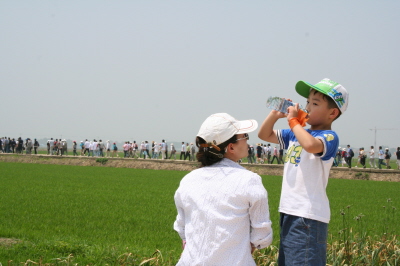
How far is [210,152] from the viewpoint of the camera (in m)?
2.76

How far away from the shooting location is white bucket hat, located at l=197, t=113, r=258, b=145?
2754 millimetres

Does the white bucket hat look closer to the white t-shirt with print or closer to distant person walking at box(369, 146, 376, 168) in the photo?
the white t-shirt with print

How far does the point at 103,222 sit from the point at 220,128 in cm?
776

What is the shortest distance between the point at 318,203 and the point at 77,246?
450cm

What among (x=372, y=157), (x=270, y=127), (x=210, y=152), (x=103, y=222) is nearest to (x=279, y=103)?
(x=270, y=127)

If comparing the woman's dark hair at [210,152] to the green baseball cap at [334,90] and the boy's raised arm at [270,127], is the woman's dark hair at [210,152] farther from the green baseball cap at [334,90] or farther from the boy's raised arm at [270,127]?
the green baseball cap at [334,90]

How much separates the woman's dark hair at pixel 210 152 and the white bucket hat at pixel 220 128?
0.11 ft

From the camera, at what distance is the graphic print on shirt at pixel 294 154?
3131 mm

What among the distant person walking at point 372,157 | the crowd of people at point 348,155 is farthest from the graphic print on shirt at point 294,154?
the distant person walking at point 372,157

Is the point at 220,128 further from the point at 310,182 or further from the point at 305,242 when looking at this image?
the point at 305,242

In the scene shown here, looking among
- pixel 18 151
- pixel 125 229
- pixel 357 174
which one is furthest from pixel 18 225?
pixel 18 151

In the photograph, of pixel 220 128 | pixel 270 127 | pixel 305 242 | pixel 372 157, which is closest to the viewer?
pixel 220 128

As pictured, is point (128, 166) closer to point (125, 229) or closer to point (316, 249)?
point (125, 229)

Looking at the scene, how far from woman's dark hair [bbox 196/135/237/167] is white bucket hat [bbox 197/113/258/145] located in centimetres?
3
